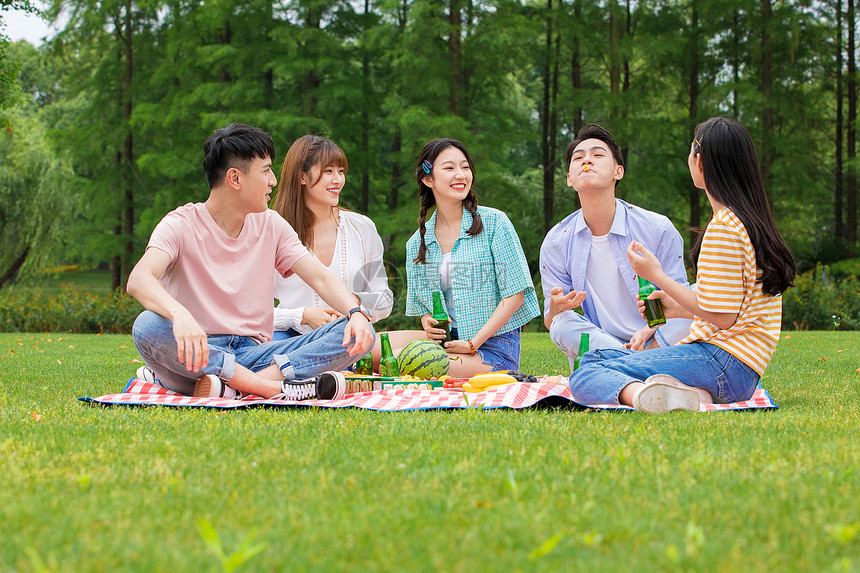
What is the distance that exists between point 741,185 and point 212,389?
3.08 m

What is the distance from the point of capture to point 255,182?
187 inches

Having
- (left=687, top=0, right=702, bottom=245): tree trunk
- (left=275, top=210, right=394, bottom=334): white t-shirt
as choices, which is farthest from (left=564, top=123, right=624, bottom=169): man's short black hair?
(left=687, top=0, right=702, bottom=245): tree trunk

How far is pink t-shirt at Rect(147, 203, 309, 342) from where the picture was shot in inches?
187

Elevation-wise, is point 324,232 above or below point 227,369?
above

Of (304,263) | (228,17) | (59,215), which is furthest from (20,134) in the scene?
(304,263)

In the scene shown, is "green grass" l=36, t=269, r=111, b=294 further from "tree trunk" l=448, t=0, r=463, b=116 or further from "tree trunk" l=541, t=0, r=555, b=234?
"tree trunk" l=448, t=0, r=463, b=116

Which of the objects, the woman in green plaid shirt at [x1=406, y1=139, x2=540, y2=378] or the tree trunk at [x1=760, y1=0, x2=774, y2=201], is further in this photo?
the tree trunk at [x1=760, y1=0, x2=774, y2=201]

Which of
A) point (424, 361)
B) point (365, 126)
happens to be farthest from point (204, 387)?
point (365, 126)

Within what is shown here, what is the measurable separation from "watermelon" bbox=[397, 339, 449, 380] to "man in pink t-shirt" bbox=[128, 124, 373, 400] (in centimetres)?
68

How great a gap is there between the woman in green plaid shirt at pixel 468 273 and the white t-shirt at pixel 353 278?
310 mm

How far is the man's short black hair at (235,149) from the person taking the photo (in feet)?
15.5

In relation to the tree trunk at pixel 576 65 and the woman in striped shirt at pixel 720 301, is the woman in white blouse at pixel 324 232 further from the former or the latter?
the tree trunk at pixel 576 65

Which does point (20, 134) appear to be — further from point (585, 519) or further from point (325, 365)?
point (585, 519)

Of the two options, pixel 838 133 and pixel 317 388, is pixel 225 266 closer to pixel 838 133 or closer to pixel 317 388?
pixel 317 388
